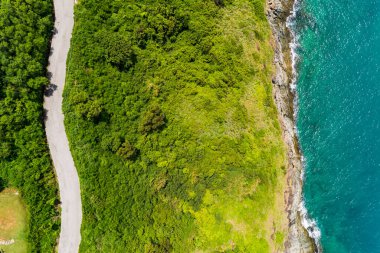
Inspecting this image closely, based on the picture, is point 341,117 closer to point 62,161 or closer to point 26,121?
point 62,161

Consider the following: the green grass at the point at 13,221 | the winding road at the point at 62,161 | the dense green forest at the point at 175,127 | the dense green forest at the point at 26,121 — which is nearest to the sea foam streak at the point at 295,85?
the dense green forest at the point at 175,127

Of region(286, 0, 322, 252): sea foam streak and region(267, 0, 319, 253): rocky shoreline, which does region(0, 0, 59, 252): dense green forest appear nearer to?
region(267, 0, 319, 253): rocky shoreline

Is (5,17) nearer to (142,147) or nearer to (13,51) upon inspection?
(13,51)

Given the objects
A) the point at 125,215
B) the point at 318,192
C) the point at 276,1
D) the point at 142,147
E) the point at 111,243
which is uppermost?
the point at 276,1

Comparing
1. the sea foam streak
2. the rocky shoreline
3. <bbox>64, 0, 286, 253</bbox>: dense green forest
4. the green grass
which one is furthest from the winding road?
the sea foam streak

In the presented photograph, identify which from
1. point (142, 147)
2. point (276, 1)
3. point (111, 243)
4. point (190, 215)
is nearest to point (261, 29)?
point (276, 1)

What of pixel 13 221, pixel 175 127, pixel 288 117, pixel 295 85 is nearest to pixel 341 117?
pixel 288 117
